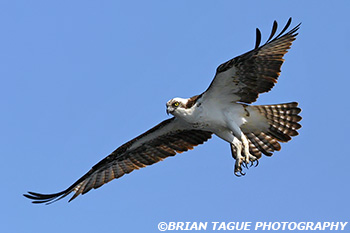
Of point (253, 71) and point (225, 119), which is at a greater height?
point (253, 71)

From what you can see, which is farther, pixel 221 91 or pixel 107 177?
pixel 107 177

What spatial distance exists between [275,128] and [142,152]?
2.94m

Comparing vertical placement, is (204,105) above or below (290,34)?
below

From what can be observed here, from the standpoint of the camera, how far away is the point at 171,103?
48.1 ft

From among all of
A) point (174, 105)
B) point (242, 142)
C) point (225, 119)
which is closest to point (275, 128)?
point (242, 142)

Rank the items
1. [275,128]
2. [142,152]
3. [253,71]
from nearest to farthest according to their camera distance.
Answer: [253,71]
[275,128]
[142,152]

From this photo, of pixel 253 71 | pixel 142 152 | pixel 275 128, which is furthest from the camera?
pixel 142 152

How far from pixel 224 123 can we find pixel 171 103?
1.14m

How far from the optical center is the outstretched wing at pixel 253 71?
47.1 feet

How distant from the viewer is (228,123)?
588 inches

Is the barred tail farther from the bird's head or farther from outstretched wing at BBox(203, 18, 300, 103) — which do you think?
the bird's head

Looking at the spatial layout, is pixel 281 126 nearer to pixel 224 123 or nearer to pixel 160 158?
pixel 224 123

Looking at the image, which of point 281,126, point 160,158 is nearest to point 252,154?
point 281,126

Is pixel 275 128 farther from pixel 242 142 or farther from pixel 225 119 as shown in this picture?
pixel 225 119
